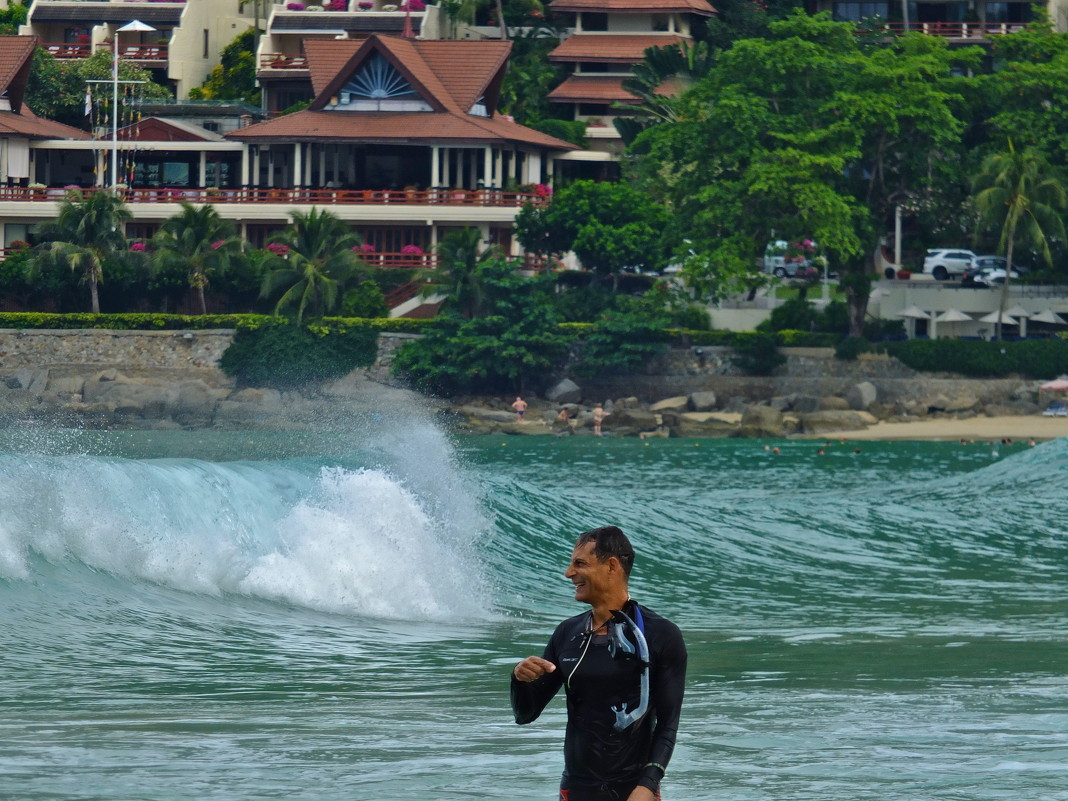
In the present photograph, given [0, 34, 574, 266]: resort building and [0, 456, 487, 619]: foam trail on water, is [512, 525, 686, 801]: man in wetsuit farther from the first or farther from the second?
[0, 34, 574, 266]: resort building

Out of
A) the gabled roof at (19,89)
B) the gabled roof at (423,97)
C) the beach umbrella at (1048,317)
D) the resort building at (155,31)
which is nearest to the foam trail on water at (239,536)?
the beach umbrella at (1048,317)

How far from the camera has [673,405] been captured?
5803 centimetres

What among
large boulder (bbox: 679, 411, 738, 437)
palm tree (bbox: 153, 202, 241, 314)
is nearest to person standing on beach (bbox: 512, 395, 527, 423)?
large boulder (bbox: 679, 411, 738, 437)

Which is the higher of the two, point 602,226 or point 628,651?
point 602,226

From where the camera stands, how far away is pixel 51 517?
738 inches

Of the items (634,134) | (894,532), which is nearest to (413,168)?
(634,134)

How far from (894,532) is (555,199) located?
32.9 meters

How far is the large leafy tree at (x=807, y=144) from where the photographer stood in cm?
5472

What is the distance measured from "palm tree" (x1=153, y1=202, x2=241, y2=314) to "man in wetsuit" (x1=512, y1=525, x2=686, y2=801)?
53884 millimetres

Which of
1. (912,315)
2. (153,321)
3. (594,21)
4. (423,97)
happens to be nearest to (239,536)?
(153,321)

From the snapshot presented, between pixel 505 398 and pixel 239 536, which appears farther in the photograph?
pixel 505 398

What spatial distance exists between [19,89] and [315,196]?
13460mm

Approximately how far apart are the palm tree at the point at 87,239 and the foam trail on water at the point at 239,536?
38.7 metres

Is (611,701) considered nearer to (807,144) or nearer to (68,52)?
(807,144)
